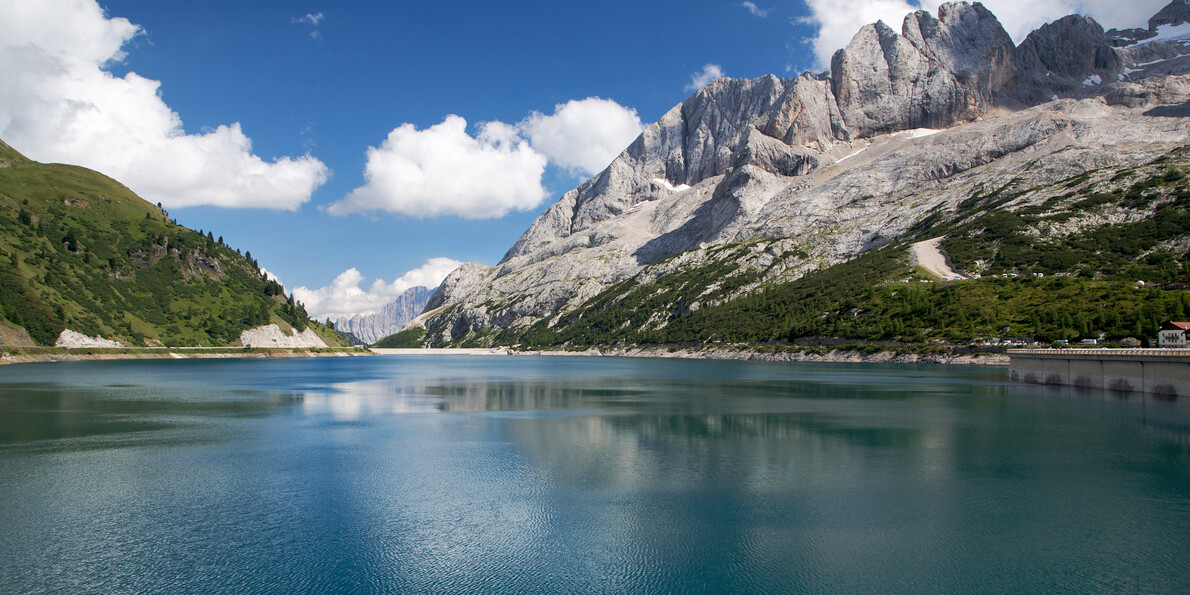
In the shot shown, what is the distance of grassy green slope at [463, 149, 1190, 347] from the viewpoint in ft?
363

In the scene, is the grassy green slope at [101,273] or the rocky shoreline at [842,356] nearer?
the rocky shoreline at [842,356]

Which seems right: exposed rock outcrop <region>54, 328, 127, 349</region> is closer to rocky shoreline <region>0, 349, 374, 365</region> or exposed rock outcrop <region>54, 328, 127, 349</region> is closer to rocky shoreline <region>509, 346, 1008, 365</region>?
rocky shoreline <region>0, 349, 374, 365</region>

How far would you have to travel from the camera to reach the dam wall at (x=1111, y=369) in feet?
202

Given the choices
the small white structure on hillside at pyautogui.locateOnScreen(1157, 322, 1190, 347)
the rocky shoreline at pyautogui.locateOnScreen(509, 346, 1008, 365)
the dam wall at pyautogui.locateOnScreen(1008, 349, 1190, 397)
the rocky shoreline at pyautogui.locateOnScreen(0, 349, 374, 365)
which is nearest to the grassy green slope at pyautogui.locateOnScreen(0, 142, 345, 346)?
the rocky shoreline at pyautogui.locateOnScreen(0, 349, 374, 365)

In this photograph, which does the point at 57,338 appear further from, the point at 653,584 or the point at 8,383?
the point at 653,584

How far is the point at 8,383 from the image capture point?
7625 cm

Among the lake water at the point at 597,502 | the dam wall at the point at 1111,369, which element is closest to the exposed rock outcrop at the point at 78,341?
the lake water at the point at 597,502

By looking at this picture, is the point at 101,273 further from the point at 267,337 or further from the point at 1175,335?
the point at 1175,335

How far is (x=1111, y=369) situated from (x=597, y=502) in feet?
231

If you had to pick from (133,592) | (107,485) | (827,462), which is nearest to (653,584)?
(133,592)

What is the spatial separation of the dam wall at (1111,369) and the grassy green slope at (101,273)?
17122cm

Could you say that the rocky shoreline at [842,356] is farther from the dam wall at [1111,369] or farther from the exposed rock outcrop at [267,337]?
the exposed rock outcrop at [267,337]

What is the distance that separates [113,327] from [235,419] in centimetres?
12961

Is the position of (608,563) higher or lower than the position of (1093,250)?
lower
